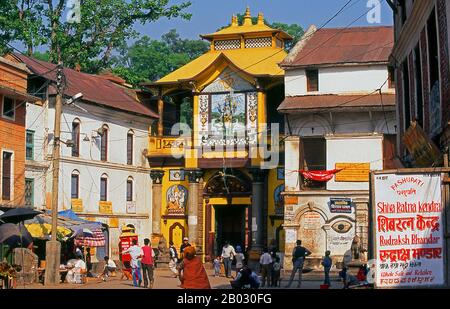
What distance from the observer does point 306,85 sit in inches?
1649

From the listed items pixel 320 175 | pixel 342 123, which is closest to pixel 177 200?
pixel 320 175

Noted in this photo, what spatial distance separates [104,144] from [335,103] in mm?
12338

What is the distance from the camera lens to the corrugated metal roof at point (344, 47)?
135ft

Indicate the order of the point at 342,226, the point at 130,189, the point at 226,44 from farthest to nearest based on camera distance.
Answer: the point at 226,44
the point at 130,189
the point at 342,226

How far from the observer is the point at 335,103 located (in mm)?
40562

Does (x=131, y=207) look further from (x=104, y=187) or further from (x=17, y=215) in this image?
(x=17, y=215)

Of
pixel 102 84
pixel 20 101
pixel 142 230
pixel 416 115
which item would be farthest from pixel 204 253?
pixel 416 115

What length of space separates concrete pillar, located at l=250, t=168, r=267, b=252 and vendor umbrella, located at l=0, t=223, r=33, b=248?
14.0 m

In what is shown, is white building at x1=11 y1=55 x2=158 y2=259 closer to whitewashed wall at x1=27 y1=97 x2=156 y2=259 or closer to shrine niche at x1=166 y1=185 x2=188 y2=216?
whitewashed wall at x1=27 y1=97 x2=156 y2=259

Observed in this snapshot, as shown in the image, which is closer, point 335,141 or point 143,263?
point 143,263

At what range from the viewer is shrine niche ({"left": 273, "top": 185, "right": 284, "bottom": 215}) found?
45.2 metres

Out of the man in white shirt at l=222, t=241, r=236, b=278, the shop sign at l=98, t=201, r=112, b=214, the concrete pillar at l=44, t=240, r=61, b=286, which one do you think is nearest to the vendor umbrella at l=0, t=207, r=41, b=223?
the concrete pillar at l=44, t=240, r=61, b=286

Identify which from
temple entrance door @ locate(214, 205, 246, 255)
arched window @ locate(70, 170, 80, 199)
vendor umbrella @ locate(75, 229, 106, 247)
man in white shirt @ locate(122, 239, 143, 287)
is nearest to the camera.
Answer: man in white shirt @ locate(122, 239, 143, 287)

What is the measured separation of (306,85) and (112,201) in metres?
11.7
